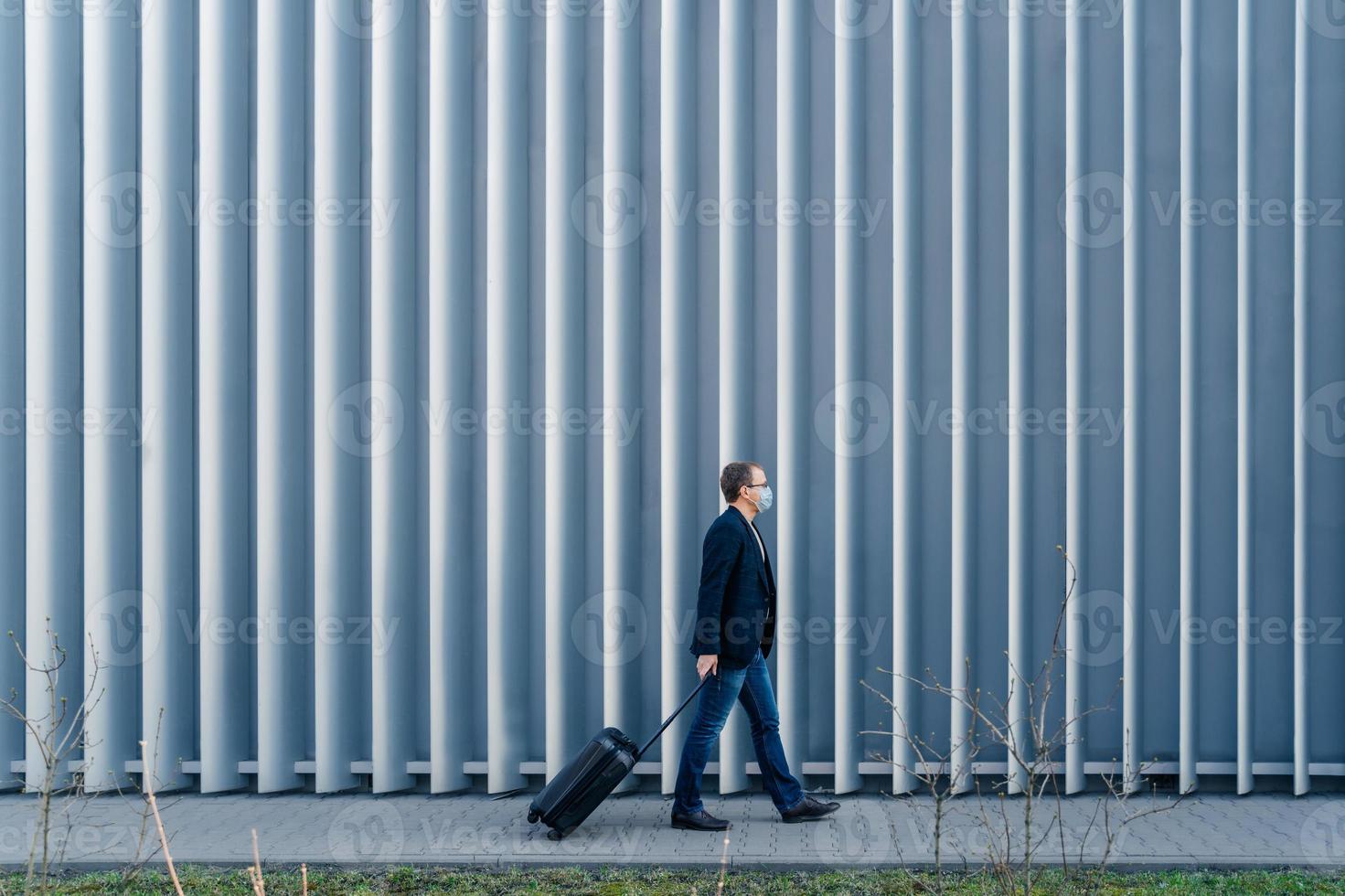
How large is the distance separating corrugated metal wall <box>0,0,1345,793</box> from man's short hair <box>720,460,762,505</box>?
640mm

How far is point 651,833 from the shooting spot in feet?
18.0

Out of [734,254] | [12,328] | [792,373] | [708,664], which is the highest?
[734,254]

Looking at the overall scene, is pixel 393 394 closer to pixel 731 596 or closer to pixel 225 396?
pixel 225 396

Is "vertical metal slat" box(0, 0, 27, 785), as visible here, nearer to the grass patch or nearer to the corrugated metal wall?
the corrugated metal wall

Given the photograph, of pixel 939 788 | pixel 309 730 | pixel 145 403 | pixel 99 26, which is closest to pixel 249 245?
pixel 145 403

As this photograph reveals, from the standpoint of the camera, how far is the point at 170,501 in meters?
6.43

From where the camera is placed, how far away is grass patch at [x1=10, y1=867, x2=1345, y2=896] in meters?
4.61

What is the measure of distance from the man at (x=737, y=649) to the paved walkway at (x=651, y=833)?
0.18 m

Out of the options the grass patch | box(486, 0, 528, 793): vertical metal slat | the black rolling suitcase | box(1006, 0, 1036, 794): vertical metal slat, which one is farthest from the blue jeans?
box(1006, 0, 1036, 794): vertical metal slat

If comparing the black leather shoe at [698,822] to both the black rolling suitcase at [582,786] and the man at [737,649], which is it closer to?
the man at [737,649]

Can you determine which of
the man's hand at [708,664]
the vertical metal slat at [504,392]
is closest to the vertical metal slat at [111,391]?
the vertical metal slat at [504,392]

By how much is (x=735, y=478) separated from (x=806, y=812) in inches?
76.4

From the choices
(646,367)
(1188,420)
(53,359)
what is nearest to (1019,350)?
(1188,420)

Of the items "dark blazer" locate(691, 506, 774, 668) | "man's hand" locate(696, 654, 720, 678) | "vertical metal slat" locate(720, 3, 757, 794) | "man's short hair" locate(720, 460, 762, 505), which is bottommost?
"man's hand" locate(696, 654, 720, 678)
